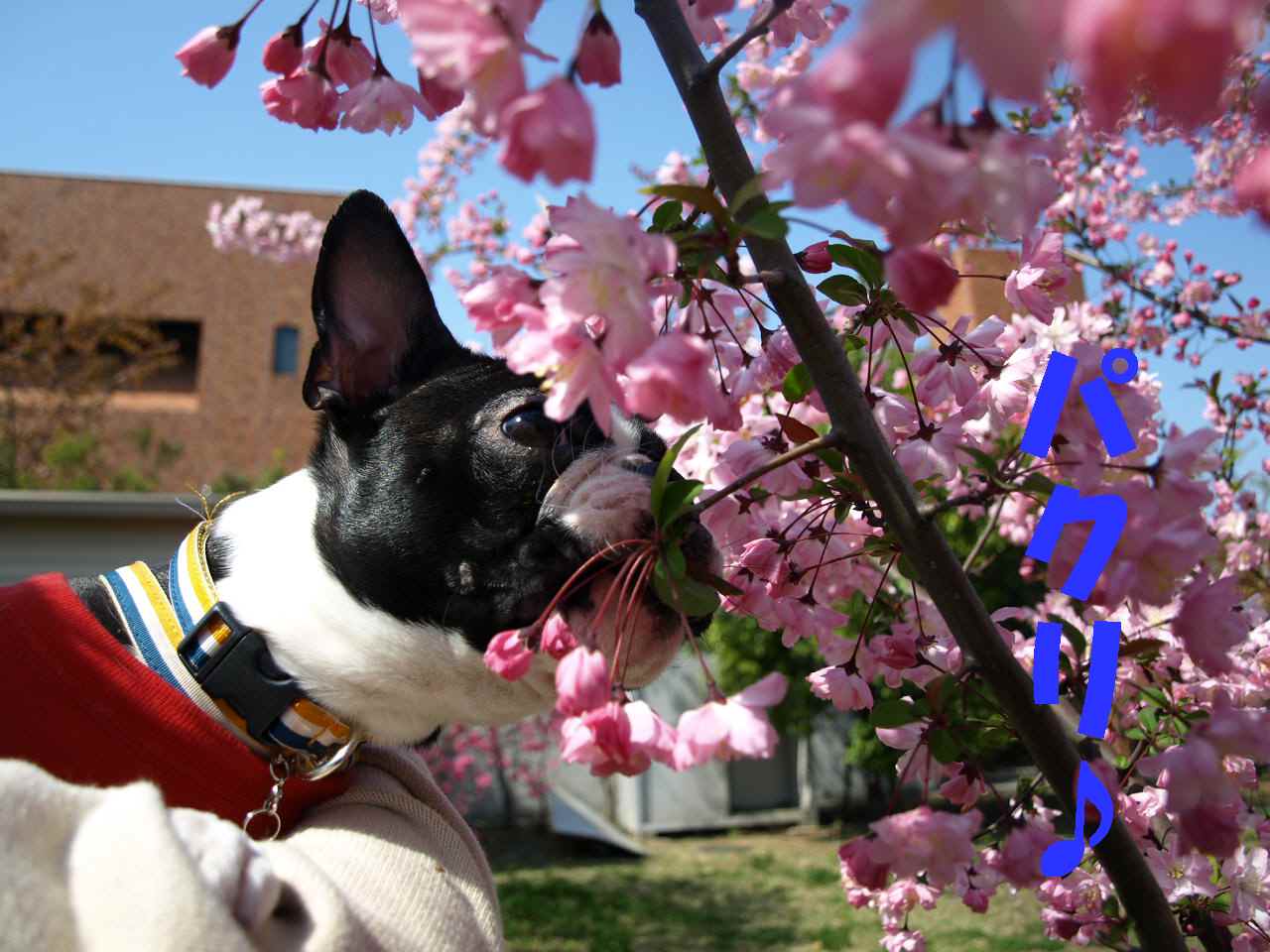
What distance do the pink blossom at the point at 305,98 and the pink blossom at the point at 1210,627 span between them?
1.28 m

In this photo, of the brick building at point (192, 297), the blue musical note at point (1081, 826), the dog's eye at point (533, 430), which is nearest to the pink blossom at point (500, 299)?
the blue musical note at point (1081, 826)

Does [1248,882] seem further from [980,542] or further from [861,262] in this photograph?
[861,262]

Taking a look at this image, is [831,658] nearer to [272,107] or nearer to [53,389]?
Result: [272,107]

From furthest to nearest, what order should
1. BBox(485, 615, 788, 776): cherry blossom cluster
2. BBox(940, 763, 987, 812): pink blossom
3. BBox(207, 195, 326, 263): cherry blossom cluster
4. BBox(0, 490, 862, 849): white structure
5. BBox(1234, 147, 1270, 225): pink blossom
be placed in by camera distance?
BBox(0, 490, 862, 849): white structure < BBox(207, 195, 326, 263): cherry blossom cluster < BBox(940, 763, 987, 812): pink blossom < BBox(485, 615, 788, 776): cherry blossom cluster < BBox(1234, 147, 1270, 225): pink blossom

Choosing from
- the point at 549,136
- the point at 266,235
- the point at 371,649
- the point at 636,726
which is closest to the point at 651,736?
the point at 636,726

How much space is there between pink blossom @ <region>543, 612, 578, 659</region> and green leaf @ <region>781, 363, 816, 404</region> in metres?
0.45

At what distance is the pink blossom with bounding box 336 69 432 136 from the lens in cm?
138

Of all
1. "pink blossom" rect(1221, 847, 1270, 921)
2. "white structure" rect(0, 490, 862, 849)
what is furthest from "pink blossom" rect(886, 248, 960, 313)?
"white structure" rect(0, 490, 862, 849)

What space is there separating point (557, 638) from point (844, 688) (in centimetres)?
50

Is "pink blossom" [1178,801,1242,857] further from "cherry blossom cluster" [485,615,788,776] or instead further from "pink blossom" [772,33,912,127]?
"pink blossom" [772,33,912,127]

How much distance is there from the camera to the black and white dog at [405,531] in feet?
5.79

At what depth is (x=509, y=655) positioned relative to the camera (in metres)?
1.08

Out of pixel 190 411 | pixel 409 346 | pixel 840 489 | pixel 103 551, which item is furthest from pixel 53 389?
pixel 840 489

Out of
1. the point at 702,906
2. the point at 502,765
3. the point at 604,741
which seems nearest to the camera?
the point at 604,741
